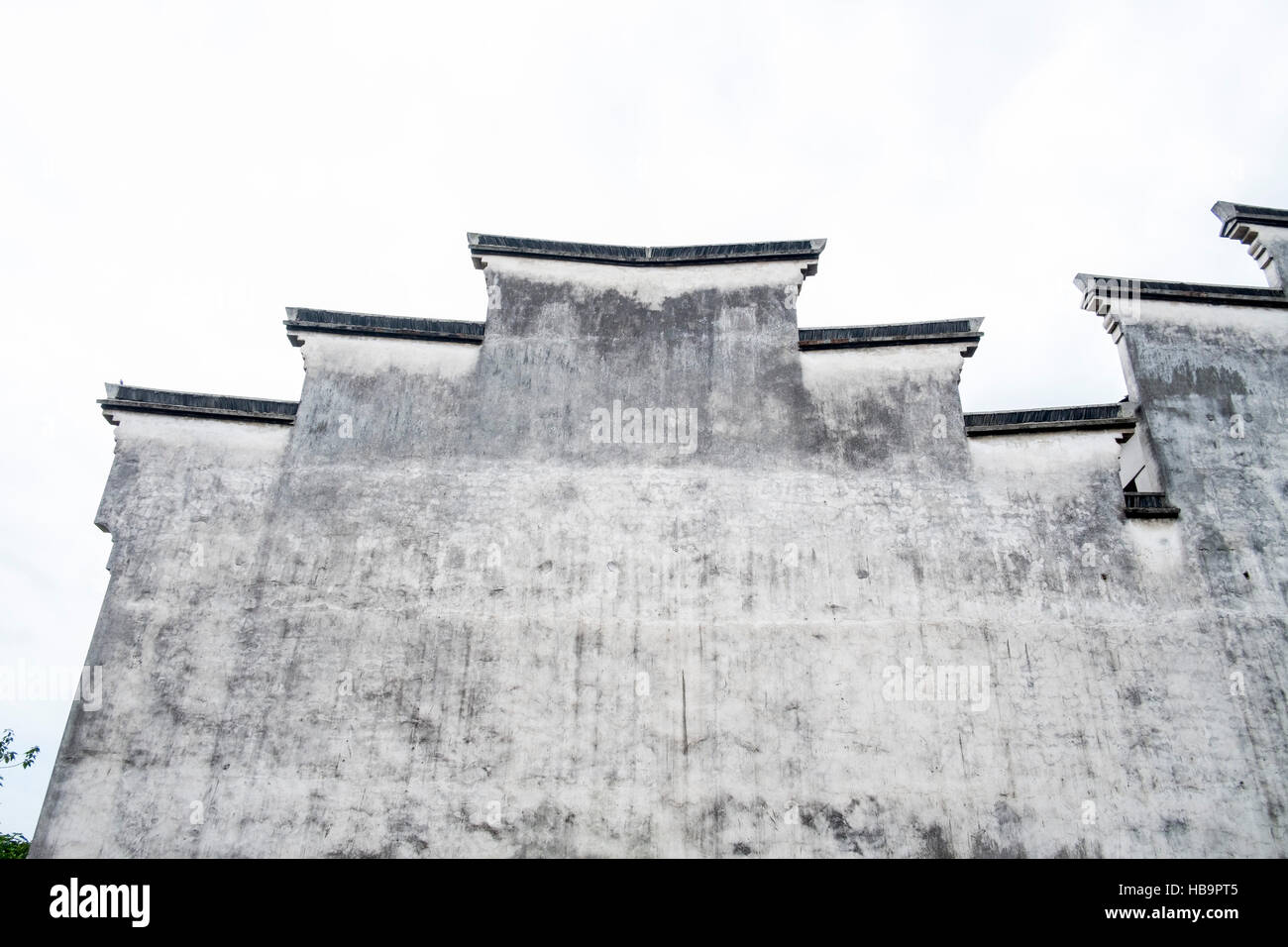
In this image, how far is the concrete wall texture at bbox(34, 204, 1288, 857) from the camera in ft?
32.0

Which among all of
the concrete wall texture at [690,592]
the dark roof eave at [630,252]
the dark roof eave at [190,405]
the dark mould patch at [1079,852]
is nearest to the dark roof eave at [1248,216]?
the concrete wall texture at [690,592]

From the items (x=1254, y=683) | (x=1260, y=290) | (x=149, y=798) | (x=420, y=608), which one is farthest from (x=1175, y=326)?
(x=149, y=798)

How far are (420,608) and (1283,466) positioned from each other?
426 inches

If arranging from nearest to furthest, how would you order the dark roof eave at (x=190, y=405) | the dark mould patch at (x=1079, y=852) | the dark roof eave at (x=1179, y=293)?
1. the dark mould patch at (x=1079, y=852)
2. the dark roof eave at (x=190, y=405)
3. the dark roof eave at (x=1179, y=293)

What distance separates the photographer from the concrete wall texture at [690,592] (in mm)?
9750

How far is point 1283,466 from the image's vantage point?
11.4 metres

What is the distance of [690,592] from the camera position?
10758 millimetres

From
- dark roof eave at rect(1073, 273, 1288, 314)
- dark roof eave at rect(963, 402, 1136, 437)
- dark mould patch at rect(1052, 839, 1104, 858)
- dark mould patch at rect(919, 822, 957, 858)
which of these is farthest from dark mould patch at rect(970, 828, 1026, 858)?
dark roof eave at rect(1073, 273, 1288, 314)

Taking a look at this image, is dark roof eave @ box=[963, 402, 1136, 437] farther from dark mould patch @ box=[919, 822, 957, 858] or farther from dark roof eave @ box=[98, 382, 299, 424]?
dark roof eave @ box=[98, 382, 299, 424]

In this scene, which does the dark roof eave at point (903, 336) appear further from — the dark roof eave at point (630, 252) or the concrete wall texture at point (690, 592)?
the dark roof eave at point (630, 252)

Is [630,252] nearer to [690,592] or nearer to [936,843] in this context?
[690,592]

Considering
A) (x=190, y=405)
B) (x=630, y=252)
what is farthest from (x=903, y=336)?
(x=190, y=405)
